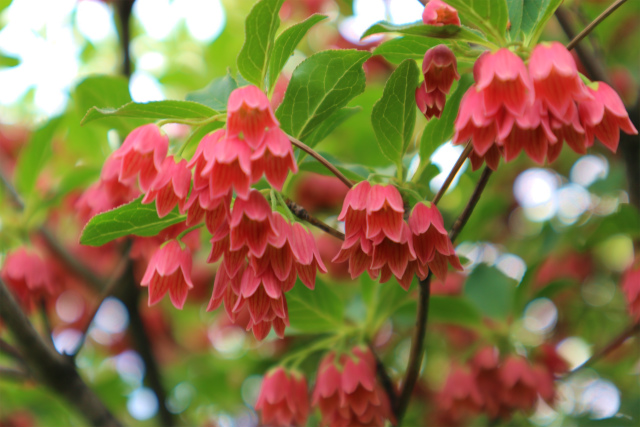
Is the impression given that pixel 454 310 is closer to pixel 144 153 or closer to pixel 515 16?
pixel 515 16

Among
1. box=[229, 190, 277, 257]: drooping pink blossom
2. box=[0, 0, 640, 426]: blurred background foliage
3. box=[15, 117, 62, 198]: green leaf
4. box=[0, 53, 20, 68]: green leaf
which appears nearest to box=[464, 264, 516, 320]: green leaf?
box=[0, 0, 640, 426]: blurred background foliage

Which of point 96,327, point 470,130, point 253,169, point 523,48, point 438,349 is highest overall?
point 523,48

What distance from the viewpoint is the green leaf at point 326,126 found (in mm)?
1318

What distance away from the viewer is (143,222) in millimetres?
1207

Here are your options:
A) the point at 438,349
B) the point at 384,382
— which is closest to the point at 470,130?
the point at 384,382

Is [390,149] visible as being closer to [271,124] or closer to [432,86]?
[432,86]

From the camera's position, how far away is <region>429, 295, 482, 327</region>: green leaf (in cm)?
197

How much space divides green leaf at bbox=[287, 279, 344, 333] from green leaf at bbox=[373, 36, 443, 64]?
0.71 metres

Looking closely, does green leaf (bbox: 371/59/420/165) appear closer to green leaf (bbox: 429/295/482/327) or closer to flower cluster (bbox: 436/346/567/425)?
green leaf (bbox: 429/295/482/327)

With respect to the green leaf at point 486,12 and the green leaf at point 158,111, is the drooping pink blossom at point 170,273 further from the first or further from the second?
the green leaf at point 486,12

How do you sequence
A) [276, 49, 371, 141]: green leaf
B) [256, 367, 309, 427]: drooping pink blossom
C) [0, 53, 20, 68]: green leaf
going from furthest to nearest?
[0, 53, 20, 68]: green leaf, [256, 367, 309, 427]: drooping pink blossom, [276, 49, 371, 141]: green leaf

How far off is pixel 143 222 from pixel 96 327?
2.56 metres

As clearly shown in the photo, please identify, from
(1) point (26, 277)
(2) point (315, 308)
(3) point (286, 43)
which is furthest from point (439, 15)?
(1) point (26, 277)

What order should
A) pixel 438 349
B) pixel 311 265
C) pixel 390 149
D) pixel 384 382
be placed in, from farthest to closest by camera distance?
pixel 438 349 < pixel 384 382 < pixel 390 149 < pixel 311 265
